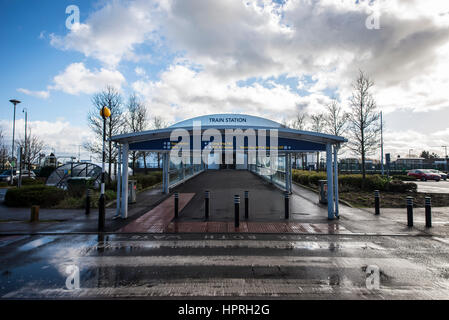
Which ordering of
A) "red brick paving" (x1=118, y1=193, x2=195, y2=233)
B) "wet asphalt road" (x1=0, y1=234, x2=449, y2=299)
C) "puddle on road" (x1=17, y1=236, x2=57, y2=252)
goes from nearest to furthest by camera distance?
"wet asphalt road" (x1=0, y1=234, x2=449, y2=299) < "puddle on road" (x1=17, y1=236, x2=57, y2=252) < "red brick paving" (x1=118, y1=193, x2=195, y2=233)

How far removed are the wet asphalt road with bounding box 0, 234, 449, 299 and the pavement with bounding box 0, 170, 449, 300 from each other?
0.02m

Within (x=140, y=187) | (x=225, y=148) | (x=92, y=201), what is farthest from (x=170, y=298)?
(x=140, y=187)

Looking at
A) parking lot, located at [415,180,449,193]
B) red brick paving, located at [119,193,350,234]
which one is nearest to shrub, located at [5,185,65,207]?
red brick paving, located at [119,193,350,234]

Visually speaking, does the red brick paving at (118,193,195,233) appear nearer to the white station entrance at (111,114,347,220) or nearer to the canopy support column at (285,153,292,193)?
the white station entrance at (111,114,347,220)

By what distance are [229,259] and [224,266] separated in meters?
0.42

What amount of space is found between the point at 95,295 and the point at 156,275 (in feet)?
3.49

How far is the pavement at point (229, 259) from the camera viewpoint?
13.3 feet

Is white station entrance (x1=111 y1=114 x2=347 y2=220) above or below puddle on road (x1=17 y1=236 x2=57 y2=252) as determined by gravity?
above

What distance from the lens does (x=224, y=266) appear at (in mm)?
5020

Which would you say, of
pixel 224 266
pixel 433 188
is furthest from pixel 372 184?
pixel 224 266

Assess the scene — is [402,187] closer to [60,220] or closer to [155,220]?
[155,220]

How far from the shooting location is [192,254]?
575 cm

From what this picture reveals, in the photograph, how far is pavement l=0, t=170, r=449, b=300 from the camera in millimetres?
4055

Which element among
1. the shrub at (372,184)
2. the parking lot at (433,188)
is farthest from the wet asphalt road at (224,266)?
the parking lot at (433,188)
